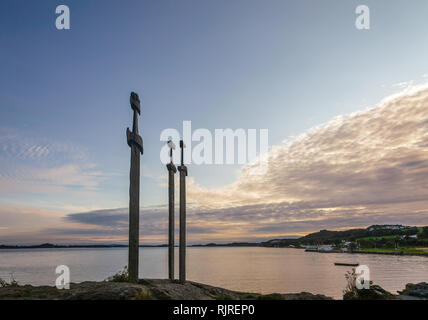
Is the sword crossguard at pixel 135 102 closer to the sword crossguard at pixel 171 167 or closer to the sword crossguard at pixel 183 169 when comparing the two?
the sword crossguard at pixel 171 167

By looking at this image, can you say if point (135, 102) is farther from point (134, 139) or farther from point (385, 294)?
point (385, 294)

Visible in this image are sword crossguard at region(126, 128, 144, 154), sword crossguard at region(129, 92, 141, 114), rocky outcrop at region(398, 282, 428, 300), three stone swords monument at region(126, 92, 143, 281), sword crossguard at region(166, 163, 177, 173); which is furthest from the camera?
rocky outcrop at region(398, 282, 428, 300)

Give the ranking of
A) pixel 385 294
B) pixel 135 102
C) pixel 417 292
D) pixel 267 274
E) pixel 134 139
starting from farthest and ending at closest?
pixel 267 274 → pixel 417 292 → pixel 385 294 → pixel 135 102 → pixel 134 139

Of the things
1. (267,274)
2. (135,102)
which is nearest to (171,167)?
(135,102)

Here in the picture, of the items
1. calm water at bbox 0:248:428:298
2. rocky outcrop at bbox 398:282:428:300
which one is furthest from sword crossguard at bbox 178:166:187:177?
calm water at bbox 0:248:428:298

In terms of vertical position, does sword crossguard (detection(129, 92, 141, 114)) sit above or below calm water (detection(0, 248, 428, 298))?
above

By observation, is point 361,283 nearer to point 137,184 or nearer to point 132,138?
point 137,184

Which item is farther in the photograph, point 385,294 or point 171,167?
point 171,167

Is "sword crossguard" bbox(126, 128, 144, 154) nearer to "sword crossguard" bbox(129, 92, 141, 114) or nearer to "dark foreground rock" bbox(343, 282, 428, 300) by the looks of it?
"sword crossguard" bbox(129, 92, 141, 114)

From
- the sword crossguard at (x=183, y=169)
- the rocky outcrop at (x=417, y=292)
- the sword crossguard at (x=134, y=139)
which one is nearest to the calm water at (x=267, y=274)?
the rocky outcrop at (x=417, y=292)
